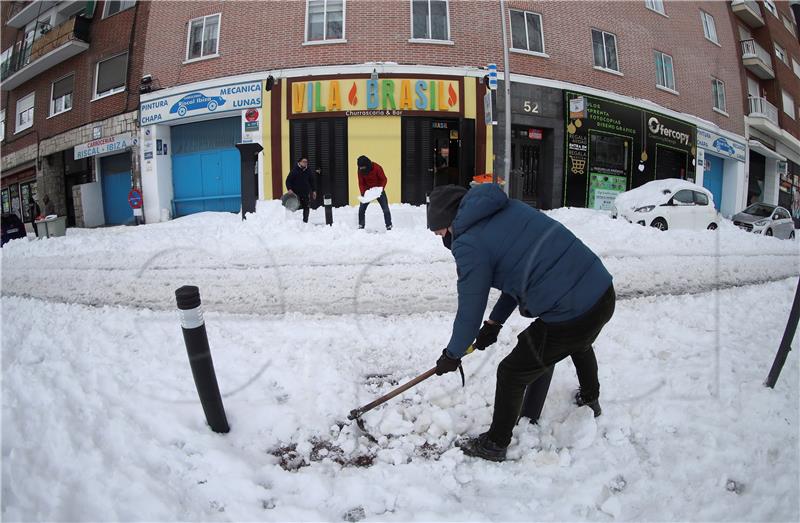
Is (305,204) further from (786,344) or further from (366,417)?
A: (786,344)

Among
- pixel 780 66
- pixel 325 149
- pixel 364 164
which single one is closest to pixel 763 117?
pixel 780 66

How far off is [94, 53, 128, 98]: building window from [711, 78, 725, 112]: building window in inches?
905

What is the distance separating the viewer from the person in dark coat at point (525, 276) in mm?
1937

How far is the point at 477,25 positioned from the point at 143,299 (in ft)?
39.2

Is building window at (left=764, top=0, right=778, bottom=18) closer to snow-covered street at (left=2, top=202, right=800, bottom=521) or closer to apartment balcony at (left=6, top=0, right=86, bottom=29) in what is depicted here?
snow-covered street at (left=2, top=202, right=800, bottom=521)

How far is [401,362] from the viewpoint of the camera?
3.32 meters

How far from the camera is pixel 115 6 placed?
1544 cm

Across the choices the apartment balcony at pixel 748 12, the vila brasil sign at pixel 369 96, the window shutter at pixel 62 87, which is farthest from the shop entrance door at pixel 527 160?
the window shutter at pixel 62 87

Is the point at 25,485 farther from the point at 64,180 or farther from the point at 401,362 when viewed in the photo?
the point at 64,180

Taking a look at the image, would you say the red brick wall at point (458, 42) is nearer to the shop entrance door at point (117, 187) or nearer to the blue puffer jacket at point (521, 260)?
the shop entrance door at point (117, 187)

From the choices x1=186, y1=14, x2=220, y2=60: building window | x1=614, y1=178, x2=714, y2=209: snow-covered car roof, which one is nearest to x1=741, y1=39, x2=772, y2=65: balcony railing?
x1=614, y1=178, x2=714, y2=209: snow-covered car roof

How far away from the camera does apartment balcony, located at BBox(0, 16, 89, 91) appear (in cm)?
1573

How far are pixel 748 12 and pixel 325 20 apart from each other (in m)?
21.4

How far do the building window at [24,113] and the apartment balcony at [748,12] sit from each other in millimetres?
33338
